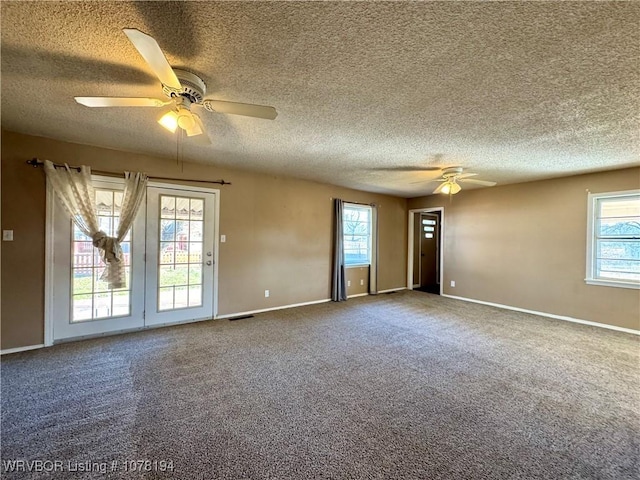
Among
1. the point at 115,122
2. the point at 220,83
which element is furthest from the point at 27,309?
the point at 220,83

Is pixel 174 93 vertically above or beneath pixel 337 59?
beneath

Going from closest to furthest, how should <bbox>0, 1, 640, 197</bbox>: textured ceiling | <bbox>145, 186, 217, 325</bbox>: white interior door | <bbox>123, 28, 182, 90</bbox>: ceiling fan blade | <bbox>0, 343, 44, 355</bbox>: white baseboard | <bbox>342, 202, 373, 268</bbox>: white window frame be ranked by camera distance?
1. <bbox>123, 28, 182, 90</bbox>: ceiling fan blade
2. <bbox>0, 1, 640, 197</bbox>: textured ceiling
3. <bbox>0, 343, 44, 355</bbox>: white baseboard
4. <bbox>145, 186, 217, 325</bbox>: white interior door
5. <bbox>342, 202, 373, 268</bbox>: white window frame

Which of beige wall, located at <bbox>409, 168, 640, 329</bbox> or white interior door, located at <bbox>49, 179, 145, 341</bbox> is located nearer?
white interior door, located at <bbox>49, 179, 145, 341</bbox>

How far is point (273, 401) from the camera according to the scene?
2.27m

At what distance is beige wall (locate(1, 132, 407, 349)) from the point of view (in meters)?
3.12

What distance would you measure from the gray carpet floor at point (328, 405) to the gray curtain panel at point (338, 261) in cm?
203

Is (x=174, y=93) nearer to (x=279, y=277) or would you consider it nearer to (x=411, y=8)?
(x=411, y=8)

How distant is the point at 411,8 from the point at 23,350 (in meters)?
4.81

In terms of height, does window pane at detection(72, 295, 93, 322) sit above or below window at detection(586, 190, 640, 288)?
below

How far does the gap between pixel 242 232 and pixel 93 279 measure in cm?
205

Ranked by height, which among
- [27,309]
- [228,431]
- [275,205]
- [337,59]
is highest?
[337,59]

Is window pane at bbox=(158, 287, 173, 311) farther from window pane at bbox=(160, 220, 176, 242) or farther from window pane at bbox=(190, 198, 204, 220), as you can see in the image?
window pane at bbox=(190, 198, 204, 220)

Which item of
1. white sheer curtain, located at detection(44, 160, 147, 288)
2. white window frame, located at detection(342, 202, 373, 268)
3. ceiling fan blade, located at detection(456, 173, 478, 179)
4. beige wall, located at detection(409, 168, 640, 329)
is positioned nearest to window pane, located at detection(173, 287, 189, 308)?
white sheer curtain, located at detection(44, 160, 147, 288)

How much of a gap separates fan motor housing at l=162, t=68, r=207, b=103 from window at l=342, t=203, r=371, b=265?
4287mm
